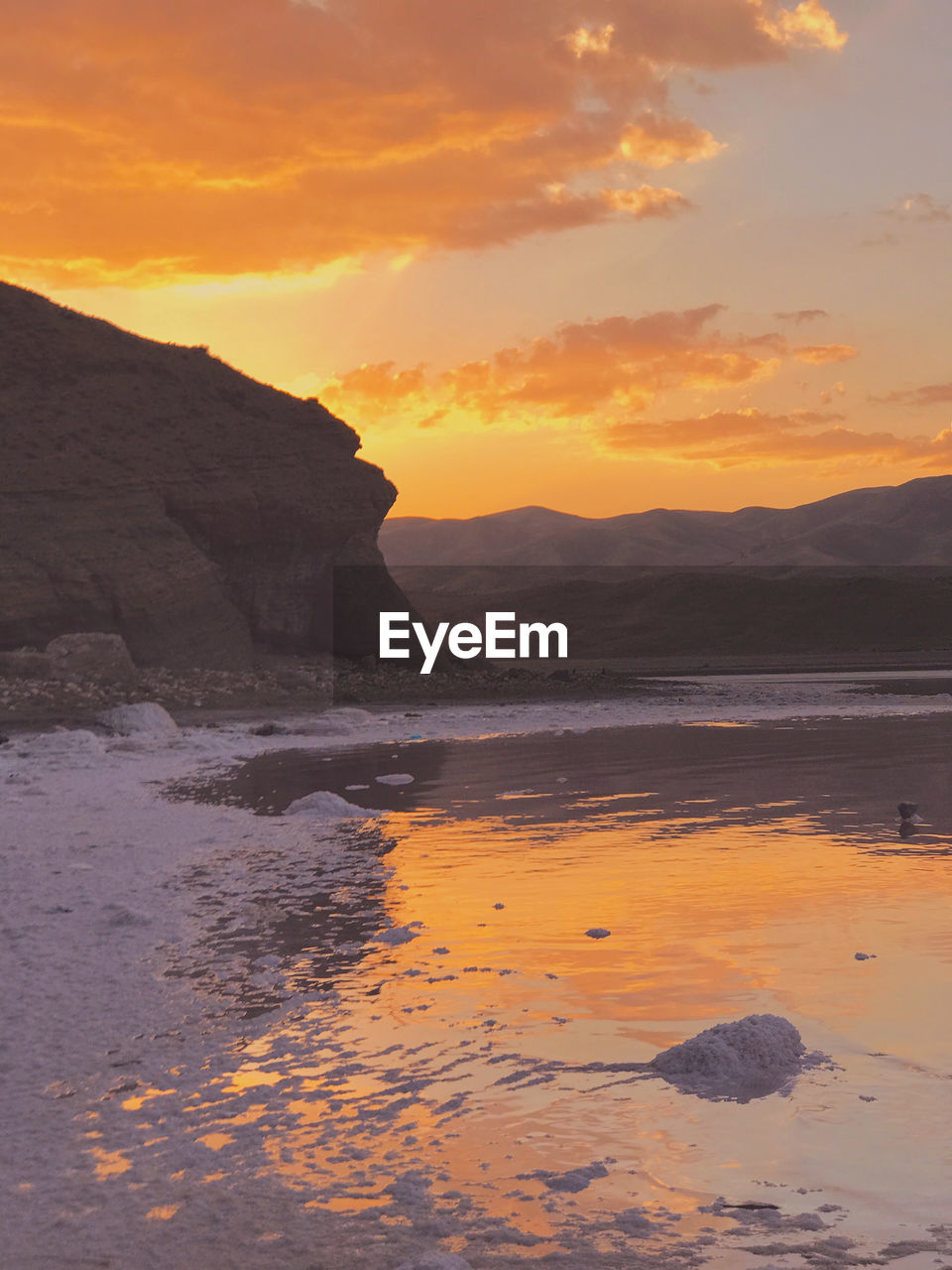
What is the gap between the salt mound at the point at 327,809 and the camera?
14281 millimetres

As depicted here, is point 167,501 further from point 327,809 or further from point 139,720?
point 327,809

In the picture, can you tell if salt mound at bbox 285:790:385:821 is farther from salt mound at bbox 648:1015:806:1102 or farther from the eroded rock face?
the eroded rock face

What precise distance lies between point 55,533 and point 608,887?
→ 97.0 feet

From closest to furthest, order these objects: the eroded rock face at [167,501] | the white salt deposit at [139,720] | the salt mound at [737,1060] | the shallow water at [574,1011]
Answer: the shallow water at [574,1011]
the salt mound at [737,1060]
the white salt deposit at [139,720]
the eroded rock face at [167,501]

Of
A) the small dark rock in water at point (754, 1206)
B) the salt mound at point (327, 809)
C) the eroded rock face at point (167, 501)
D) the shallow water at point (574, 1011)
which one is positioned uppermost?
the eroded rock face at point (167, 501)

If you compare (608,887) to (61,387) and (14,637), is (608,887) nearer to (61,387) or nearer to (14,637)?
(14,637)

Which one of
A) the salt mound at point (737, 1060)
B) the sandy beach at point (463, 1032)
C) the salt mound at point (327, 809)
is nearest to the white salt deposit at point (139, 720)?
the sandy beach at point (463, 1032)

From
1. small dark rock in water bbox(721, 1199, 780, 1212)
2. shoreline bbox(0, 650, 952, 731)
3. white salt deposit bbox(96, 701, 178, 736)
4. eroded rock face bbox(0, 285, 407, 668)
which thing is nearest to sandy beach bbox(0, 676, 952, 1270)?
small dark rock in water bbox(721, 1199, 780, 1212)

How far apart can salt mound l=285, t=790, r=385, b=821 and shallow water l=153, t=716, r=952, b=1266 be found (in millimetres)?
533

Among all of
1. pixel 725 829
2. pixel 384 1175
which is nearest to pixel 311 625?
pixel 725 829

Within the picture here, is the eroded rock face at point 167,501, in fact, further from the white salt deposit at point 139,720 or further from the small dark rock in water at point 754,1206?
the small dark rock in water at point 754,1206

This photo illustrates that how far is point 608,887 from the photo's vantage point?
9852 millimetres

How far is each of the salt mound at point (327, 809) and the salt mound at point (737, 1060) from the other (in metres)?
8.65

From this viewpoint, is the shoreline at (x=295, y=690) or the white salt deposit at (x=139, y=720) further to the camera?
the shoreline at (x=295, y=690)
